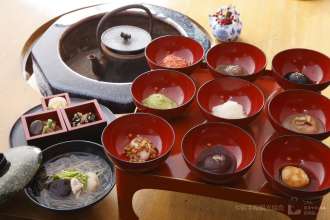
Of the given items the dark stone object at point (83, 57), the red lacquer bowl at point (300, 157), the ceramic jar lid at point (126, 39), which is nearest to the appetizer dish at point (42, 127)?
the dark stone object at point (83, 57)

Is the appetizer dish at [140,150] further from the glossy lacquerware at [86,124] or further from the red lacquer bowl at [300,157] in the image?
the red lacquer bowl at [300,157]

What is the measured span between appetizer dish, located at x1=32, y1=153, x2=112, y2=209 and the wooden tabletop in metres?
0.08

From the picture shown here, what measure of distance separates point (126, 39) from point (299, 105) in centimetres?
103

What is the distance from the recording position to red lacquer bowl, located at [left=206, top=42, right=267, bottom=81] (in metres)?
1.89

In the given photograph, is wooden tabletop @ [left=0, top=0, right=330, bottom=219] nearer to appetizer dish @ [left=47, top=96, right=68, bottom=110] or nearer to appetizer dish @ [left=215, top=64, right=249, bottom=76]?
appetizer dish @ [left=47, top=96, right=68, bottom=110]

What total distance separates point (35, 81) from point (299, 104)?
1.30 meters

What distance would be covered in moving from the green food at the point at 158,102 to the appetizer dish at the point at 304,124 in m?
0.43

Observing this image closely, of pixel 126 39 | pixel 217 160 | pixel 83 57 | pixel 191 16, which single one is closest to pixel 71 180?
pixel 217 160

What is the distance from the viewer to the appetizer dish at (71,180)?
1.54m

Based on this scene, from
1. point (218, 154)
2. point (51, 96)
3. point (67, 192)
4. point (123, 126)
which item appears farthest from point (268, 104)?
point (51, 96)

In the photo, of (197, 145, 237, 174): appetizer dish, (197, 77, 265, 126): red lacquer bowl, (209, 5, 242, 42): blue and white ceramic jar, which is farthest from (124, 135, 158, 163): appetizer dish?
(209, 5, 242, 42): blue and white ceramic jar

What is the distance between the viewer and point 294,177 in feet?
4.63

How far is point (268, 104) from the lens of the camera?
64.3 inches

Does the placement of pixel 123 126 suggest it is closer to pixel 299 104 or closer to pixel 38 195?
pixel 38 195
